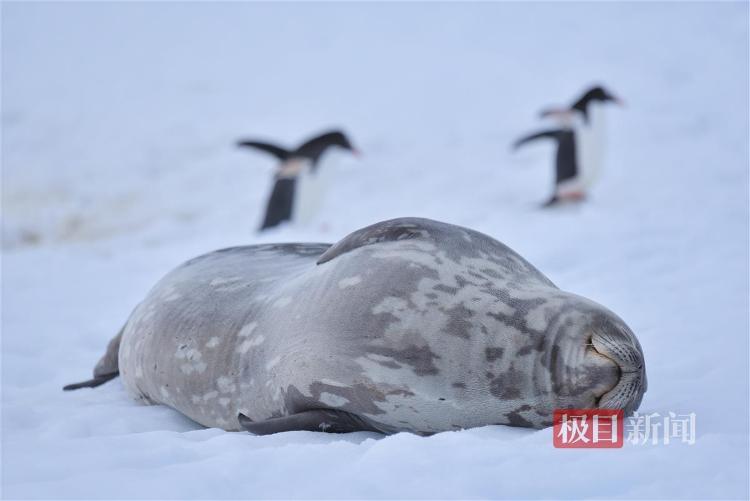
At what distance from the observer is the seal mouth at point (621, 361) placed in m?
1.77

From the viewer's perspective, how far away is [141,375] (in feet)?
8.23

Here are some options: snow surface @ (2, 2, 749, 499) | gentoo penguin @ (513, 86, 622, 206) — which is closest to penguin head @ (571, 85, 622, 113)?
gentoo penguin @ (513, 86, 622, 206)

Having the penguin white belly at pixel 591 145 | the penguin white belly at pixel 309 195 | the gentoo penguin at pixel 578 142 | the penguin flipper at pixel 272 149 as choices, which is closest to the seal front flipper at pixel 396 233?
the gentoo penguin at pixel 578 142

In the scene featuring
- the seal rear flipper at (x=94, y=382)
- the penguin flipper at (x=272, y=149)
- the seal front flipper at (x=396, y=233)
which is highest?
the penguin flipper at (x=272, y=149)

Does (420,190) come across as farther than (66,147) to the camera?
No

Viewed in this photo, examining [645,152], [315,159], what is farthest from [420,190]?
[645,152]

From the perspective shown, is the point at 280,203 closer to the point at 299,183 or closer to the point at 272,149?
the point at 299,183

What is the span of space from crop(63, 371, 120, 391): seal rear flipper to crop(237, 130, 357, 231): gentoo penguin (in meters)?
4.07

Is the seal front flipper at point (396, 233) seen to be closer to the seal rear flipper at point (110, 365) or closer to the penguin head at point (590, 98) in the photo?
the seal rear flipper at point (110, 365)

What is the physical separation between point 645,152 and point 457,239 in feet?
19.2

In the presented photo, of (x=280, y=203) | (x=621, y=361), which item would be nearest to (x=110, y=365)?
(x=621, y=361)

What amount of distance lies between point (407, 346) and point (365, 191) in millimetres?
6218

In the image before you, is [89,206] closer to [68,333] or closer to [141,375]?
[68,333]

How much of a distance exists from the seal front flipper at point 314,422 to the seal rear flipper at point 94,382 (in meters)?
1.03
